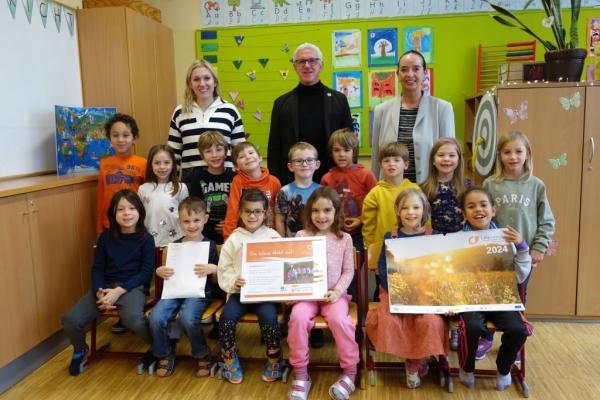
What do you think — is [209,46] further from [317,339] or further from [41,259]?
[317,339]

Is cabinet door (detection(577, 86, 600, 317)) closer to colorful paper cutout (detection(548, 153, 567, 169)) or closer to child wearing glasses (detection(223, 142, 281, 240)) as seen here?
colorful paper cutout (detection(548, 153, 567, 169))

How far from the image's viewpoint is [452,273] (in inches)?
92.2

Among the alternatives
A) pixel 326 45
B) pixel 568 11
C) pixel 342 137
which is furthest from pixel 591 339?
pixel 326 45

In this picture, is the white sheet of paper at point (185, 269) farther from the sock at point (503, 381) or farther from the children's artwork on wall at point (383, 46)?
the children's artwork on wall at point (383, 46)

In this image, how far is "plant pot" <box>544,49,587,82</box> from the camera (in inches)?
114

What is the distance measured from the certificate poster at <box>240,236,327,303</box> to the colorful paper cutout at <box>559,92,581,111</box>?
1.86 meters

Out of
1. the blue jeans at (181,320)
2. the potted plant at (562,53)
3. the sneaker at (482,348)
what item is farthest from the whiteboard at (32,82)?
the potted plant at (562,53)

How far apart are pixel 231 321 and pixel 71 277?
52.1 inches

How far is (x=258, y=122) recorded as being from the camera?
4734 millimetres

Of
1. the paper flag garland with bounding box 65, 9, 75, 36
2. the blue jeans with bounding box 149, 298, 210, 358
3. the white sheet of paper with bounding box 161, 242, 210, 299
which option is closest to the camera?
the blue jeans with bounding box 149, 298, 210, 358

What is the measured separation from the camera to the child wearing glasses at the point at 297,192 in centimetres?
270

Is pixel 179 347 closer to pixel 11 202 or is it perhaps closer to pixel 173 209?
pixel 173 209

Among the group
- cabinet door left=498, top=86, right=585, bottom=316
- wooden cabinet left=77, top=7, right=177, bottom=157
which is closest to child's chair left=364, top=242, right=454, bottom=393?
cabinet door left=498, top=86, right=585, bottom=316

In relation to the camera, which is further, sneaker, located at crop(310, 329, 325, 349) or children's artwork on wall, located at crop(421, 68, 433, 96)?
children's artwork on wall, located at crop(421, 68, 433, 96)
